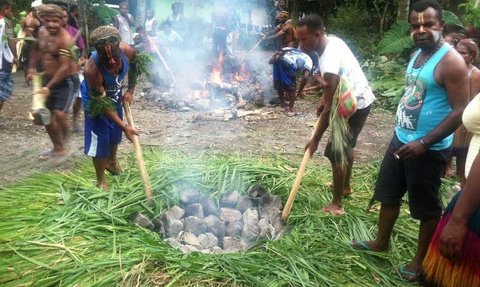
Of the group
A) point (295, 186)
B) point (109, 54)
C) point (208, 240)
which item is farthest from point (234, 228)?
point (109, 54)

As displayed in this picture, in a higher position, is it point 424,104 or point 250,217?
point 424,104

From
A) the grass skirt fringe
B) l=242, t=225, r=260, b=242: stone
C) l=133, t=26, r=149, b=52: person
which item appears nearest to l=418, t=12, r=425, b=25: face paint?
the grass skirt fringe

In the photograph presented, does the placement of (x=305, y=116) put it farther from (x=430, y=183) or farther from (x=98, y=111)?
(x=430, y=183)

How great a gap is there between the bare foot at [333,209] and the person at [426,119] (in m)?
0.90

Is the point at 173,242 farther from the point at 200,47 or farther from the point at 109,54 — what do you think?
the point at 200,47

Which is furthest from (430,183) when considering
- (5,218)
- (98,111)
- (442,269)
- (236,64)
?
(236,64)

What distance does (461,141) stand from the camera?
4.95 meters

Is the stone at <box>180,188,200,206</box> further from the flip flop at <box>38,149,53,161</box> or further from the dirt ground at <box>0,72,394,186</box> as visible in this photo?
the flip flop at <box>38,149,53,161</box>

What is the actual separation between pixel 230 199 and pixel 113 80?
5.23ft

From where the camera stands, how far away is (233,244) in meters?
3.99

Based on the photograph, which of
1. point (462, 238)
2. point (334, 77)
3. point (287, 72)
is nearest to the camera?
point (462, 238)

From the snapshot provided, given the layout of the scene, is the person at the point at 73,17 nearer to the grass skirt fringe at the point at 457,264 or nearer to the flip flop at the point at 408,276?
the flip flop at the point at 408,276

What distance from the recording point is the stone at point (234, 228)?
13.7ft

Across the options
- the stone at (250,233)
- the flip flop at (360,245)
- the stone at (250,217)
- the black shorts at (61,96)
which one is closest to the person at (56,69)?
the black shorts at (61,96)
